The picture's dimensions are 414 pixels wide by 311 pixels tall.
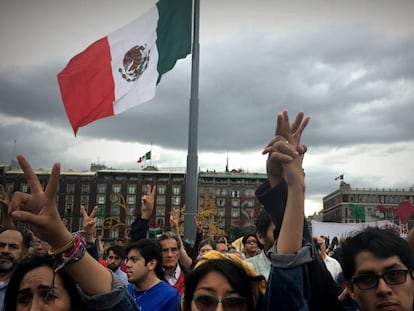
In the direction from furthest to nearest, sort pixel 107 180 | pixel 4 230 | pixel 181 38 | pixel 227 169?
1. pixel 227 169
2. pixel 107 180
3. pixel 181 38
4. pixel 4 230

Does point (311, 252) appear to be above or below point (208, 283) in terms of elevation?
above

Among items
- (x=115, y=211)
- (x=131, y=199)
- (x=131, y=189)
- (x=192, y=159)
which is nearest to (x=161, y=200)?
(x=131, y=199)

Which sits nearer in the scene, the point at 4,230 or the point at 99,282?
the point at 99,282

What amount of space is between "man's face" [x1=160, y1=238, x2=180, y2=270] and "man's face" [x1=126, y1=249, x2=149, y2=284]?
87 centimetres

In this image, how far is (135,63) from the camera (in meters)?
10.1

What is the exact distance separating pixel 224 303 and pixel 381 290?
0.74 m

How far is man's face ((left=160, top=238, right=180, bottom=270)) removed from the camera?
5520 mm

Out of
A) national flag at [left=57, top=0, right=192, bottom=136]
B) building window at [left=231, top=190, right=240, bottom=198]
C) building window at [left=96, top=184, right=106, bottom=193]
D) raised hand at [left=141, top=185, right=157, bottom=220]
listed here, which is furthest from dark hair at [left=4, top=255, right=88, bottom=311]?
building window at [left=231, top=190, right=240, bottom=198]

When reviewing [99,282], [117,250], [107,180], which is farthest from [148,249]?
[107,180]

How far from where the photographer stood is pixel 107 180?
88875 mm

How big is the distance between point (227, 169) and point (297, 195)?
100 metres

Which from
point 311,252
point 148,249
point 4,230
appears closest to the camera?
point 311,252

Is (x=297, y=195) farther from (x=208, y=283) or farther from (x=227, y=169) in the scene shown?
(x=227, y=169)

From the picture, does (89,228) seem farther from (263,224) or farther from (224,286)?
(224,286)
